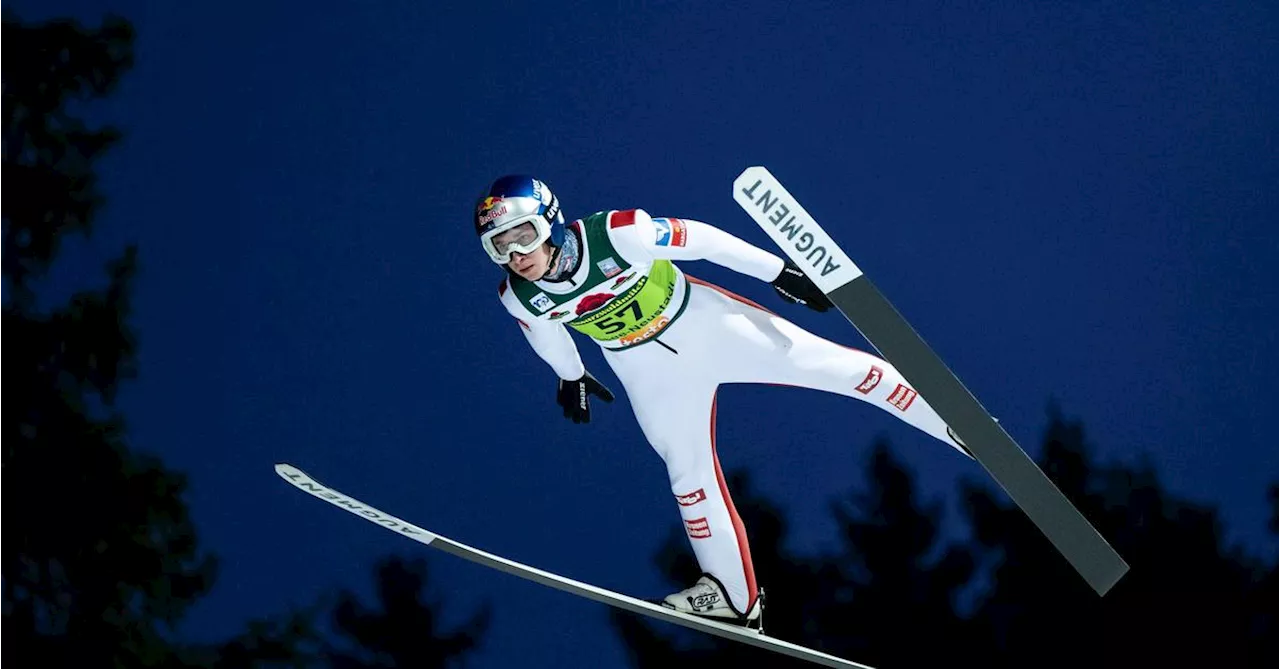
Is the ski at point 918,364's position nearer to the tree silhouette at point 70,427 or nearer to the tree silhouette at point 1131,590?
the tree silhouette at point 1131,590

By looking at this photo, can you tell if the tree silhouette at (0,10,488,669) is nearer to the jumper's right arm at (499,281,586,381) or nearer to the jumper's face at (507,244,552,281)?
the jumper's right arm at (499,281,586,381)

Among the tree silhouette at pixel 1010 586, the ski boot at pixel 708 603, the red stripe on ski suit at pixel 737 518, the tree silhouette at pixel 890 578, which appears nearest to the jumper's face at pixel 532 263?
the red stripe on ski suit at pixel 737 518

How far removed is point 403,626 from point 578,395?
4.93ft

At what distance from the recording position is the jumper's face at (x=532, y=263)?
141 inches

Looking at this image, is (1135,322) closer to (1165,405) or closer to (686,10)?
(1165,405)

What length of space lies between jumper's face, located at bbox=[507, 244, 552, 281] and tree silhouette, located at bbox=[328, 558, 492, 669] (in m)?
1.73

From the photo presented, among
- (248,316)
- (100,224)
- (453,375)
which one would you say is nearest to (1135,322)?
(453,375)

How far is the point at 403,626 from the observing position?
5.14m

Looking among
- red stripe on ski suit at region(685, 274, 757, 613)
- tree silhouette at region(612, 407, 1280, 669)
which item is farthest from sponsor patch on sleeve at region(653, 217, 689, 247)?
tree silhouette at region(612, 407, 1280, 669)

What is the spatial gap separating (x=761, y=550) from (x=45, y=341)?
7.85 ft

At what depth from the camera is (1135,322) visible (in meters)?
4.94

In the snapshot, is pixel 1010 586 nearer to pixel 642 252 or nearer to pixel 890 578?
pixel 890 578

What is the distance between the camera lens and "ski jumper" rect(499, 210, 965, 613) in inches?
146

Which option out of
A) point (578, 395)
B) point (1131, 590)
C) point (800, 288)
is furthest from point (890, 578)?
point (800, 288)
